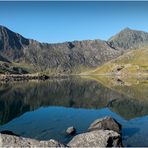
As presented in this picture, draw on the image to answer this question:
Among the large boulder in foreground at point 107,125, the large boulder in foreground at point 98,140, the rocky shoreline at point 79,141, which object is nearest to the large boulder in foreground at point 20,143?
the rocky shoreline at point 79,141

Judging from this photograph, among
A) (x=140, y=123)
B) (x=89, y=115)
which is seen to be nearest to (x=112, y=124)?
(x=140, y=123)

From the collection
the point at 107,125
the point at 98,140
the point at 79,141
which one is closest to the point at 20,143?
the point at 79,141

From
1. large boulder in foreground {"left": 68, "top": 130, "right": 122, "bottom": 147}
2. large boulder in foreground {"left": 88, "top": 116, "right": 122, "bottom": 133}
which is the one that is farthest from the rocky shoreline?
large boulder in foreground {"left": 88, "top": 116, "right": 122, "bottom": 133}

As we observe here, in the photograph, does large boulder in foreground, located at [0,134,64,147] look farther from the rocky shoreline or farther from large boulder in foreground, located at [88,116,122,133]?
large boulder in foreground, located at [88,116,122,133]

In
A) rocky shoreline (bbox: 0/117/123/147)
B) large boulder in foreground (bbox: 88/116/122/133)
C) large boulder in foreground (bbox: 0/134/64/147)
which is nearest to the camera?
large boulder in foreground (bbox: 0/134/64/147)

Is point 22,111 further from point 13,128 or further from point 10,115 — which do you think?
point 13,128

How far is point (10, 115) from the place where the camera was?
327 ft

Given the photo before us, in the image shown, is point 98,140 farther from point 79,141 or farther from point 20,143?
point 20,143

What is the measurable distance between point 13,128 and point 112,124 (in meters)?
26.9

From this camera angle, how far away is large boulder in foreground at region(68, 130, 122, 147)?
39194 millimetres

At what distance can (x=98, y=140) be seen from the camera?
130ft

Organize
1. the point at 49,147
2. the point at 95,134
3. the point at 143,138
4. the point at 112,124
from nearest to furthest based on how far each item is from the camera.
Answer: the point at 49,147 < the point at 95,134 < the point at 143,138 < the point at 112,124

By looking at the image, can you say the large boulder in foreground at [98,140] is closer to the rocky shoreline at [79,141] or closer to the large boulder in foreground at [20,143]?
the rocky shoreline at [79,141]

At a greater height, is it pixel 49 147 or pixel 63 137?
pixel 49 147
